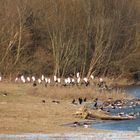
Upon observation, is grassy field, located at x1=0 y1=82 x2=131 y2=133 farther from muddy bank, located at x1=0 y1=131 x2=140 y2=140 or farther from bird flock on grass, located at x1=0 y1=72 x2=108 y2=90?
bird flock on grass, located at x1=0 y1=72 x2=108 y2=90

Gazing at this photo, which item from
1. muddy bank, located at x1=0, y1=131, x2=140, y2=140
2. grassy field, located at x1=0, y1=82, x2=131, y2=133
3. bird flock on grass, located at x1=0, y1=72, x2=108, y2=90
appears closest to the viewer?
muddy bank, located at x1=0, y1=131, x2=140, y2=140

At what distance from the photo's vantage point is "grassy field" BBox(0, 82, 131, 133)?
2781 cm

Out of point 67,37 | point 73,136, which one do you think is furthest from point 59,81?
point 73,136

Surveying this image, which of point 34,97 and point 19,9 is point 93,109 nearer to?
point 34,97

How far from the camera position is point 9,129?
86.6 feet

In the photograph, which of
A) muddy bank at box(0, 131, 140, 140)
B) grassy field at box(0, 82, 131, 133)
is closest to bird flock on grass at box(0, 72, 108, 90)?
grassy field at box(0, 82, 131, 133)

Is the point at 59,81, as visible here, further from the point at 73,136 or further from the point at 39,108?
the point at 73,136

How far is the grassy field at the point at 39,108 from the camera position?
27.8 meters

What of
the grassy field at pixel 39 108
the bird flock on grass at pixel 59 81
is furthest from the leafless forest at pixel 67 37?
the grassy field at pixel 39 108

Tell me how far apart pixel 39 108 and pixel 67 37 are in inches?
1322

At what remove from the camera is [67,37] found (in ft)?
229

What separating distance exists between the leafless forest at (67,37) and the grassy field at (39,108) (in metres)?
14.0

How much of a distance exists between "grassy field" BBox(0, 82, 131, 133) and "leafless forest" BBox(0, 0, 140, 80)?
45.8 feet

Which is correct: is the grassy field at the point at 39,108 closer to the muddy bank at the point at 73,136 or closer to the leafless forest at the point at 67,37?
the muddy bank at the point at 73,136
